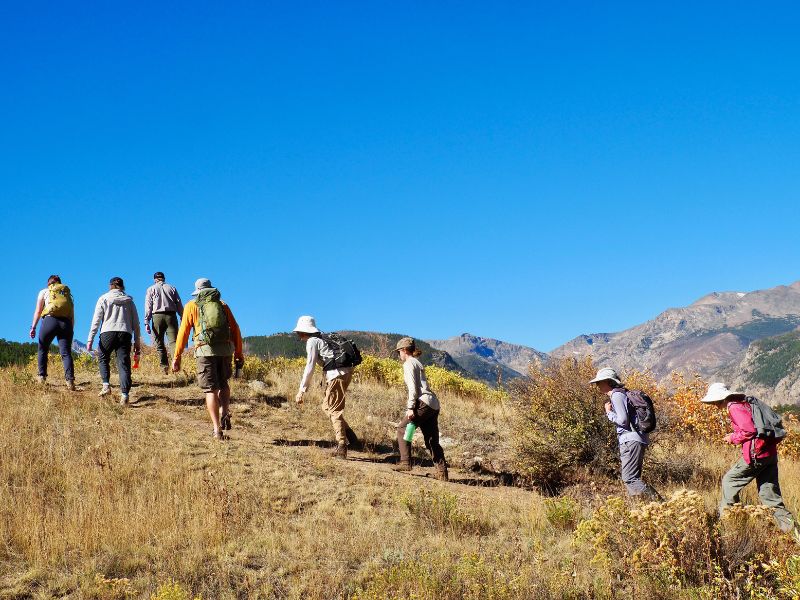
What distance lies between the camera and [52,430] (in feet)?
31.2

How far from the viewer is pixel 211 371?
387 inches

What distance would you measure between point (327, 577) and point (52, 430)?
223 inches

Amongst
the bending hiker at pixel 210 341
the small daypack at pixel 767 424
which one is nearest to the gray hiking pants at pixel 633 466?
the small daypack at pixel 767 424

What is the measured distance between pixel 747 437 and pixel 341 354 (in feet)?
17.5

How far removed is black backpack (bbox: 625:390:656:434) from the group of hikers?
0.01 m

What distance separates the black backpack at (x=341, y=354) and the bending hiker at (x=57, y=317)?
206 inches

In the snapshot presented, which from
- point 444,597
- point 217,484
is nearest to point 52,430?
point 217,484

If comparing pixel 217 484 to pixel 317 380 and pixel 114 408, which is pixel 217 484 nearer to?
pixel 114 408

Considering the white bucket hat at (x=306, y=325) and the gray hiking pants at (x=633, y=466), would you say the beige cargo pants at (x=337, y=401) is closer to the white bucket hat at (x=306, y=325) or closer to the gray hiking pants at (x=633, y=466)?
the white bucket hat at (x=306, y=325)

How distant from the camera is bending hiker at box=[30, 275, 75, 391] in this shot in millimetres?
11914

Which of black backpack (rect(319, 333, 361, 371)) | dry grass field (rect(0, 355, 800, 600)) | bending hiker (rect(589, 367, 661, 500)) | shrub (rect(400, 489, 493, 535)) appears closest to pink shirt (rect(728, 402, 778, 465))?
dry grass field (rect(0, 355, 800, 600))

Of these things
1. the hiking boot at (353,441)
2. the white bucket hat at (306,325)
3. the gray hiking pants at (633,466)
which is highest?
the white bucket hat at (306,325)

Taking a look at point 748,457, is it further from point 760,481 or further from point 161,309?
point 161,309

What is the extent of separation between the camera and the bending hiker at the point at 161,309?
46.4 ft
